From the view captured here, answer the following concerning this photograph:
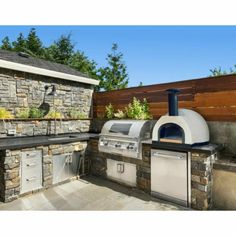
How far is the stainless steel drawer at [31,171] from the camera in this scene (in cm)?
418

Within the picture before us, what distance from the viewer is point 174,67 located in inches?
309

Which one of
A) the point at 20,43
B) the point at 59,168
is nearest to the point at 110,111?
the point at 59,168

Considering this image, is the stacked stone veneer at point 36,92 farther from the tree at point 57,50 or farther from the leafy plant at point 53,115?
the tree at point 57,50

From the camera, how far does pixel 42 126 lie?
5797 millimetres

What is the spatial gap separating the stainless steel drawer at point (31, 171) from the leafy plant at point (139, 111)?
2588 millimetres

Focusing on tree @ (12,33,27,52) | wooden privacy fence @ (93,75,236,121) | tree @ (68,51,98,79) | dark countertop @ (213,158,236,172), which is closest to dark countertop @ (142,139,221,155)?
dark countertop @ (213,158,236,172)

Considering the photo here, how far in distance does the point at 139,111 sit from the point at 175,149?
73.6 inches

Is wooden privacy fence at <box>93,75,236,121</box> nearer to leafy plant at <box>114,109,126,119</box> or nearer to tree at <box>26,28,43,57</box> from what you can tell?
leafy plant at <box>114,109,126,119</box>

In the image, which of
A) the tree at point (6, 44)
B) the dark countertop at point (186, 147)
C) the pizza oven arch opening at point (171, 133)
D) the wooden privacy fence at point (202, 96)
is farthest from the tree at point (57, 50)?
the dark countertop at point (186, 147)

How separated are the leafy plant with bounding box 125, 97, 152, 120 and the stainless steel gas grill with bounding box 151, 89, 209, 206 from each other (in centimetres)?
130
